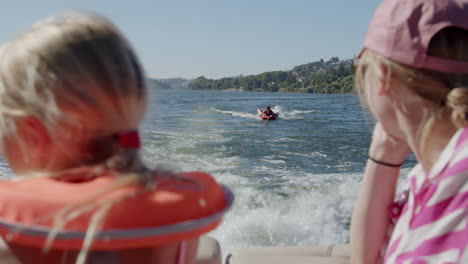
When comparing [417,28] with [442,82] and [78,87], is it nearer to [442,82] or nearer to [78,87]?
[442,82]

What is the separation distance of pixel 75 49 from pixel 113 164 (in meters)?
0.21

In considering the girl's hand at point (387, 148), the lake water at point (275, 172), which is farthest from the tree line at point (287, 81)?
the girl's hand at point (387, 148)

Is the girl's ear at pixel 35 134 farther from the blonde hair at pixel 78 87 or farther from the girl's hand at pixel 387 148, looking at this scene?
the girl's hand at pixel 387 148

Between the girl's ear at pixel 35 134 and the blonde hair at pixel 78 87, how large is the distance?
13 millimetres

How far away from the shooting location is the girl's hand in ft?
4.78

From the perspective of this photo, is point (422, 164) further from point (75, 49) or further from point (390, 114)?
point (75, 49)

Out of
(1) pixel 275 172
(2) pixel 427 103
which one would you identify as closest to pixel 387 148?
(2) pixel 427 103

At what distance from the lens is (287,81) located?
8831 cm

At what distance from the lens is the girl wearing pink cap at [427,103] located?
105cm

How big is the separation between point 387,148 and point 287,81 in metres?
87.8

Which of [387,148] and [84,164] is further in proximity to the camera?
[387,148]

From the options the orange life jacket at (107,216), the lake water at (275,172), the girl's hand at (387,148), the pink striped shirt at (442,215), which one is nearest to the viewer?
the orange life jacket at (107,216)

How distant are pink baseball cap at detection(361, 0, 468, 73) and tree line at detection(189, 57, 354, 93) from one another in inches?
2841

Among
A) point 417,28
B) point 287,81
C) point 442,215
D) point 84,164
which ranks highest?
point 417,28
